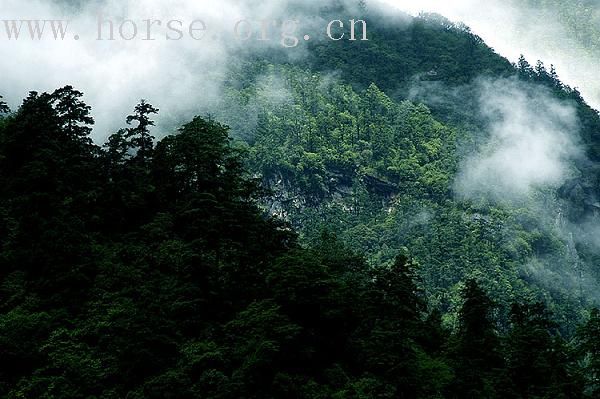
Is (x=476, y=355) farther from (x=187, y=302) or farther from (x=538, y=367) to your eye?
(x=187, y=302)

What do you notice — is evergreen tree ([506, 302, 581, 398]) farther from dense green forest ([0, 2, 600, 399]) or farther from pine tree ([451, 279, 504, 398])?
pine tree ([451, 279, 504, 398])

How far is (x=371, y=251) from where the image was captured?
189 metres

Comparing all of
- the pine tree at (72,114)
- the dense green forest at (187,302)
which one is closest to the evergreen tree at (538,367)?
the dense green forest at (187,302)

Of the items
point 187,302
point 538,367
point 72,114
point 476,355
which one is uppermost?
point 72,114

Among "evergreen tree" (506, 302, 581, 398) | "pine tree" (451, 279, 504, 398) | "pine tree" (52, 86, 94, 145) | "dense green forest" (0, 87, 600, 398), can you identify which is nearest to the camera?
"dense green forest" (0, 87, 600, 398)

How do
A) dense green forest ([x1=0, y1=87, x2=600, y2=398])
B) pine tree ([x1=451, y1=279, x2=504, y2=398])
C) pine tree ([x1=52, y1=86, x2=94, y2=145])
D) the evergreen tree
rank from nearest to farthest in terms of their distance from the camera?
1. dense green forest ([x1=0, y1=87, x2=600, y2=398])
2. pine tree ([x1=451, y1=279, x2=504, y2=398])
3. the evergreen tree
4. pine tree ([x1=52, y1=86, x2=94, y2=145])

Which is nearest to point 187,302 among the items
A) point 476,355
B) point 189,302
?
point 189,302

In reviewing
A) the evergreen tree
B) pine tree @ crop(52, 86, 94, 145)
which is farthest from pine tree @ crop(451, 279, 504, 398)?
pine tree @ crop(52, 86, 94, 145)

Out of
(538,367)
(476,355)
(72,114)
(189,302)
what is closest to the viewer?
(189,302)

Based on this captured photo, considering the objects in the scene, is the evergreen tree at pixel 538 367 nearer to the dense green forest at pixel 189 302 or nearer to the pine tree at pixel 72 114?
the dense green forest at pixel 189 302

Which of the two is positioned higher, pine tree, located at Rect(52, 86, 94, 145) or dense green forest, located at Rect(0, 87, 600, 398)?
pine tree, located at Rect(52, 86, 94, 145)

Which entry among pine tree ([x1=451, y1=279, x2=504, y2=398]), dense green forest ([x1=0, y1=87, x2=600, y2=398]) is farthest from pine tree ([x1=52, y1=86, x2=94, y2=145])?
pine tree ([x1=451, y1=279, x2=504, y2=398])

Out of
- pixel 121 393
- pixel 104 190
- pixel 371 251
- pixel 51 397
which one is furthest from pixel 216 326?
pixel 371 251

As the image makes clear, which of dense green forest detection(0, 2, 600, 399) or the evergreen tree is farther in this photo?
the evergreen tree
